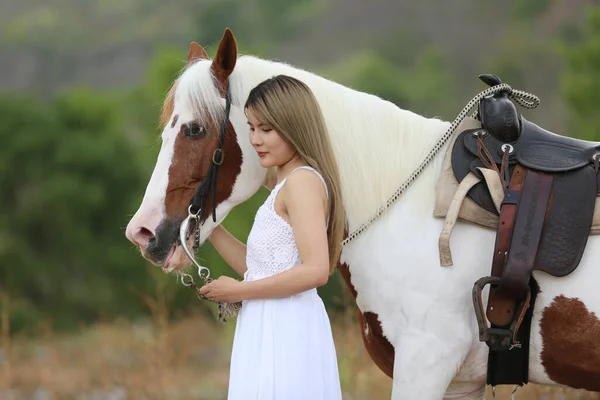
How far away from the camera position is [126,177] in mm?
16422

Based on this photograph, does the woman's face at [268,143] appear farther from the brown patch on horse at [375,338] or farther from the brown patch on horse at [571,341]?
the brown patch on horse at [571,341]

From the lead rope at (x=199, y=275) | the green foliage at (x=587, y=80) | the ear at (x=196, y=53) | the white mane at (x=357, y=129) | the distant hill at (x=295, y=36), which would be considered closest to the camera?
the lead rope at (x=199, y=275)

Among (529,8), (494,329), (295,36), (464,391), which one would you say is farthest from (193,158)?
(295,36)

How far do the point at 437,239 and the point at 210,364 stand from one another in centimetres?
684

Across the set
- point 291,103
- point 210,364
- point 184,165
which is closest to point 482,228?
point 291,103

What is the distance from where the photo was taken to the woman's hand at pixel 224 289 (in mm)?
2326

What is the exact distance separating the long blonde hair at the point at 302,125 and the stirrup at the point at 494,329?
49 cm

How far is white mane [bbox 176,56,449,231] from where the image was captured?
105 inches

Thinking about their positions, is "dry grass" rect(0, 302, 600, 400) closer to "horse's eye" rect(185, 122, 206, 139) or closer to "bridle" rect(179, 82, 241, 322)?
"bridle" rect(179, 82, 241, 322)

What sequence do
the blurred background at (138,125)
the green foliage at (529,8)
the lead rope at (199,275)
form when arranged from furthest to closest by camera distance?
1. the green foliage at (529,8)
2. the blurred background at (138,125)
3. the lead rope at (199,275)

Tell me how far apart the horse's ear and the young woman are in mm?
281

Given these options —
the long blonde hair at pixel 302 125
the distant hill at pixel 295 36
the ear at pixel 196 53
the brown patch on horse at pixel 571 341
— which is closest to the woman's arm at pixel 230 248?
the long blonde hair at pixel 302 125

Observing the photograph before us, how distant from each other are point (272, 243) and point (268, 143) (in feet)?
1.05

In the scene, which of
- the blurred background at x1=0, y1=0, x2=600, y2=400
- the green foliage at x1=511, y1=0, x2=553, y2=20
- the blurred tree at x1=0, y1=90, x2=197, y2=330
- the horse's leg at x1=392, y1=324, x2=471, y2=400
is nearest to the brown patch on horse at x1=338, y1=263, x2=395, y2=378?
the horse's leg at x1=392, y1=324, x2=471, y2=400
